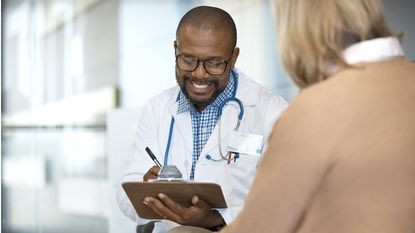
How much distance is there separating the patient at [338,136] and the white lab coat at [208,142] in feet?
2.98

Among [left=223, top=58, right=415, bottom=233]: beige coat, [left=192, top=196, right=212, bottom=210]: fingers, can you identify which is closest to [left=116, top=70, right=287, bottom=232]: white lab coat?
[left=192, top=196, right=212, bottom=210]: fingers

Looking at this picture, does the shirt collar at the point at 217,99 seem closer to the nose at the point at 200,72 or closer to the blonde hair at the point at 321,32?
the nose at the point at 200,72

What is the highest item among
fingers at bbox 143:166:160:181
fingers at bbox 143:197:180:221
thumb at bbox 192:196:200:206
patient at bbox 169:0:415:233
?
patient at bbox 169:0:415:233

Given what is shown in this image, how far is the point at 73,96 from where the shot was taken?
183 inches

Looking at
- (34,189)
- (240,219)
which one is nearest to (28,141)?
(34,189)

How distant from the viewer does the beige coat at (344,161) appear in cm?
144

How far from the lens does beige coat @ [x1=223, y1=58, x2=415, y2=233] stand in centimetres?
144

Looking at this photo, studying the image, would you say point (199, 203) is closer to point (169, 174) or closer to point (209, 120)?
point (169, 174)

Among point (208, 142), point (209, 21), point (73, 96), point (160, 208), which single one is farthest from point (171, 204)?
point (73, 96)

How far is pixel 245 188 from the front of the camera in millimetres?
2457

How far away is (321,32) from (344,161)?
24cm

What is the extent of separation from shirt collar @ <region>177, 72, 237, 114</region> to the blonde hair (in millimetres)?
1010

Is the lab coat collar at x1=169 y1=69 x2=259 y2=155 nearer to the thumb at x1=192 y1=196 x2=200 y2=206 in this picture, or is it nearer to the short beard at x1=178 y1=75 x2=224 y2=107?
the short beard at x1=178 y1=75 x2=224 y2=107

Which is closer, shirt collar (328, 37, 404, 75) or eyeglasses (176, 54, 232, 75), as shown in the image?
shirt collar (328, 37, 404, 75)
